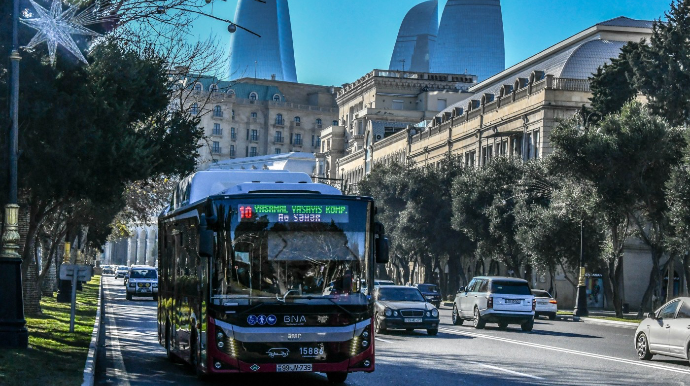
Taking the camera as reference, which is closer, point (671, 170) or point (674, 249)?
point (671, 170)

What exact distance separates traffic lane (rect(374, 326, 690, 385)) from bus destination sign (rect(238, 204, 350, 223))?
3034 mm

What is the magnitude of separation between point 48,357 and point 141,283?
40.4 metres

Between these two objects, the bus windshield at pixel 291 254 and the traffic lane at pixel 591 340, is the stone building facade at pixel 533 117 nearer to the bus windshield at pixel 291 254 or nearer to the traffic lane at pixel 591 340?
the traffic lane at pixel 591 340

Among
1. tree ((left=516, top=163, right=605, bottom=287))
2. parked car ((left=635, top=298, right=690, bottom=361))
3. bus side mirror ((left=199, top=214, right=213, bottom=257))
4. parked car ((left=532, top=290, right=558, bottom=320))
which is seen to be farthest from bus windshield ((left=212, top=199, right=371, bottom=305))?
parked car ((left=532, top=290, right=558, bottom=320))

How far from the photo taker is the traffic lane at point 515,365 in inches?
651

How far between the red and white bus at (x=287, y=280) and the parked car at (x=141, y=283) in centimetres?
4371

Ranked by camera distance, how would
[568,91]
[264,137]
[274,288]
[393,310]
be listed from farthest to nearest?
[264,137]
[568,91]
[393,310]
[274,288]

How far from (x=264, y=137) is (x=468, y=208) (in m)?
123

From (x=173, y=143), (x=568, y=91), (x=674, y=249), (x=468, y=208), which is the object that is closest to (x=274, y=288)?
(x=173, y=143)

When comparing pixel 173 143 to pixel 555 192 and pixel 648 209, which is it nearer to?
pixel 648 209

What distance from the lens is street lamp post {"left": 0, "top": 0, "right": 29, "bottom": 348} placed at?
18269 millimetres

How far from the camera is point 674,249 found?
135 ft

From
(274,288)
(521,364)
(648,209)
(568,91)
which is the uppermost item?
(568,91)

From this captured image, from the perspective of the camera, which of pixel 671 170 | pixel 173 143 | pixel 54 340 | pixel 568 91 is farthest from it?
pixel 568 91
